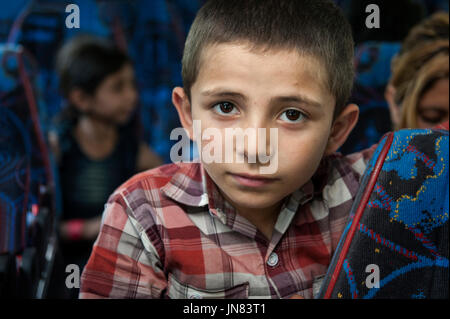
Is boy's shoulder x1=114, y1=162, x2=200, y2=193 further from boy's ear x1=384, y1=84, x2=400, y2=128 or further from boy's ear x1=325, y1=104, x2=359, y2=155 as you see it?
boy's ear x1=384, y1=84, x2=400, y2=128

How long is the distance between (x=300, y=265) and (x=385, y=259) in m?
0.17

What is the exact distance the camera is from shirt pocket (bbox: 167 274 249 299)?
0.81 meters

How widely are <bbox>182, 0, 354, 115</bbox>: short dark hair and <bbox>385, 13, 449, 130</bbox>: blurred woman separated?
409 millimetres

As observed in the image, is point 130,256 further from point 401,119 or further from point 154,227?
point 401,119

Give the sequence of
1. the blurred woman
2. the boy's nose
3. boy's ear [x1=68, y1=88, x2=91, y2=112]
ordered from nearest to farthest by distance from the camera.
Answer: the boy's nose, the blurred woman, boy's ear [x1=68, y1=88, x2=91, y2=112]

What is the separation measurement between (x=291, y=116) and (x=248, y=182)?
12 cm

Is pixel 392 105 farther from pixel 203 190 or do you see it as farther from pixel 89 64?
pixel 89 64

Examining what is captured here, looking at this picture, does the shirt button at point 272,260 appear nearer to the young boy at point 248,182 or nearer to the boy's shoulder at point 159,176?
the young boy at point 248,182

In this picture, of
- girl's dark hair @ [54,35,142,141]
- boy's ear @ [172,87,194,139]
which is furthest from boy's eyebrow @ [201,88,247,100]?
girl's dark hair @ [54,35,142,141]

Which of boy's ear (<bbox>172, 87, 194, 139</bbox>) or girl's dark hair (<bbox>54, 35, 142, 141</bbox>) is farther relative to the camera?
girl's dark hair (<bbox>54, 35, 142, 141</bbox>)

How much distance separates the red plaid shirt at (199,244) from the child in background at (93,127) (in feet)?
2.60

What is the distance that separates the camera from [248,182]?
0.73 metres

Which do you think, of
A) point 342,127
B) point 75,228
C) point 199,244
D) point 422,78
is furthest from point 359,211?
point 75,228
